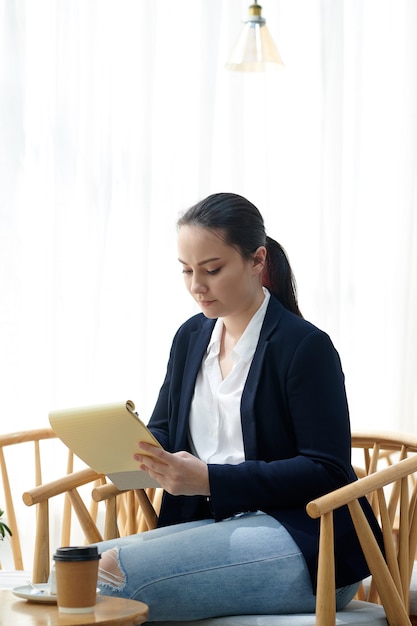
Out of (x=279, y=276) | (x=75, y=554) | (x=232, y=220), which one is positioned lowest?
(x=75, y=554)

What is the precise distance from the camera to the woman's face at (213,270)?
6.56ft

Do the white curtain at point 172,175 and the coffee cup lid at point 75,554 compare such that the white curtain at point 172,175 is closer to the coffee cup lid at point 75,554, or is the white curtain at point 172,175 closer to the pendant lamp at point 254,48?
the pendant lamp at point 254,48

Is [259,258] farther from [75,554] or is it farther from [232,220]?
[75,554]

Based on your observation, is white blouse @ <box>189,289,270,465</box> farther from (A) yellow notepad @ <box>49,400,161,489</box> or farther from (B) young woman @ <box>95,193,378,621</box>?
(A) yellow notepad @ <box>49,400,161,489</box>

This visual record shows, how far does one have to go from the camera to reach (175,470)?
5.99 ft

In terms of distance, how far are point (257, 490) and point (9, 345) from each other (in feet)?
5.17

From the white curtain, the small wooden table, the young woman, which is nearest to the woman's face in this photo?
the young woman

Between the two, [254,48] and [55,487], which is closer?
[55,487]

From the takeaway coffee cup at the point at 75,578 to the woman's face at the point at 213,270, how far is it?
66 cm

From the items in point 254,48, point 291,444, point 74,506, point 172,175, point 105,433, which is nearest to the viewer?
point 105,433

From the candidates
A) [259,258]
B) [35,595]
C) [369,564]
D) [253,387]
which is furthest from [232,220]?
[35,595]

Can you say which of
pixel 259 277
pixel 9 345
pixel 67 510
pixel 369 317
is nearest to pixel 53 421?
pixel 259 277

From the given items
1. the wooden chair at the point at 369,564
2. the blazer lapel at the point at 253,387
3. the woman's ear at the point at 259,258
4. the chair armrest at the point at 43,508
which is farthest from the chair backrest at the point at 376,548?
the chair armrest at the point at 43,508

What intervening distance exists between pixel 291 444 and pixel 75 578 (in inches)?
24.3
